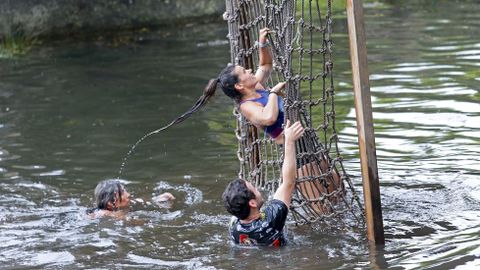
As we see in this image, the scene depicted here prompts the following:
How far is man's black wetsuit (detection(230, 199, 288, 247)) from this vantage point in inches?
285

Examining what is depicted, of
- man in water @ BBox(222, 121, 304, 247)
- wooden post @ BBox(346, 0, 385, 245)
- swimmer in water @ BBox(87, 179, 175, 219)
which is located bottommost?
swimmer in water @ BBox(87, 179, 175, 219)

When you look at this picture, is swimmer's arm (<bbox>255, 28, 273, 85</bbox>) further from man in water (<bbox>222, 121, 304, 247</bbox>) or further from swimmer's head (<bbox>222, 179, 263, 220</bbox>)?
swimmer's head (<bbox>222, 179, 263, 220</bbox>)

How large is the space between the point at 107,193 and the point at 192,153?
1.94 m

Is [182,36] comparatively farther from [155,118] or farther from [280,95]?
[280,95]

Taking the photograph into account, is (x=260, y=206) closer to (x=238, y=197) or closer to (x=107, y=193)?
(x=238, y=197)

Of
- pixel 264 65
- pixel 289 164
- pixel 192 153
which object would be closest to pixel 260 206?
pixel 289 164

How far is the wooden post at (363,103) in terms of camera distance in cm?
655

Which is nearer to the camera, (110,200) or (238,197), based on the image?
(238,197)

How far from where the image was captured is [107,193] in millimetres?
8844

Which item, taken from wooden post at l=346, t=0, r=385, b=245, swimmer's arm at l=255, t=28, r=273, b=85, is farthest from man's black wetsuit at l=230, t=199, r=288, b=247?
swimmer's arm at l=255, t=28, r=273, b=85

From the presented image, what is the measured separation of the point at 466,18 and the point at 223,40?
4163 millimetres

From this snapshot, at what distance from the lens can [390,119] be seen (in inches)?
431

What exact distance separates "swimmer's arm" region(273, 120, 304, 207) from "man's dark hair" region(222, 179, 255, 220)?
256mm

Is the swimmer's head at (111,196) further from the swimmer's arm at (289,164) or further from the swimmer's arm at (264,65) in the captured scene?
the swimmer's arm at (289,164)
